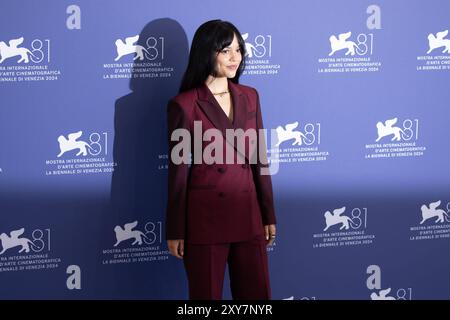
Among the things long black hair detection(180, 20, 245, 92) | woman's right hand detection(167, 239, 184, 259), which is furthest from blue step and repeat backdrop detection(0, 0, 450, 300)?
woman's right hand detection(167, 239, 184, 259)

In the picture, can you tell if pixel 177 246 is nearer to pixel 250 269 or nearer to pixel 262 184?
pixel 250 269

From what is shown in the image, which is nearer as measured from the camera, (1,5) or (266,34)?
(1,5)

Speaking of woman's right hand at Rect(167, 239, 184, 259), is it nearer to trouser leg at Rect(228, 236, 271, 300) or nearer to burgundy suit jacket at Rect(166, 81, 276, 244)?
burgundy suit jacket at Rect(166, 81, 276, 244)

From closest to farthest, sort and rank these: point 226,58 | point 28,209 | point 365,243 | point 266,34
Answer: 1. point 226,58
2. point 28,209
3. point 266,34
4. point 365,243

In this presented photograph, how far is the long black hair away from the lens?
134 inches

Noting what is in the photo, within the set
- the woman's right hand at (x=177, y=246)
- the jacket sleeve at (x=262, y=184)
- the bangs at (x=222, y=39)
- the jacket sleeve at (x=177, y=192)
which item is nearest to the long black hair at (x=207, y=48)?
the bangs at (x=222, y=39)

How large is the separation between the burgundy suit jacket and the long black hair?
0.06 meters

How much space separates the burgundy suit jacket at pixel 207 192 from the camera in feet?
11.2

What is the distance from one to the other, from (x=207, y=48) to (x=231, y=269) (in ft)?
3.21

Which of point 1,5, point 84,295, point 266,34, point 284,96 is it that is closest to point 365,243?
point 284,96
